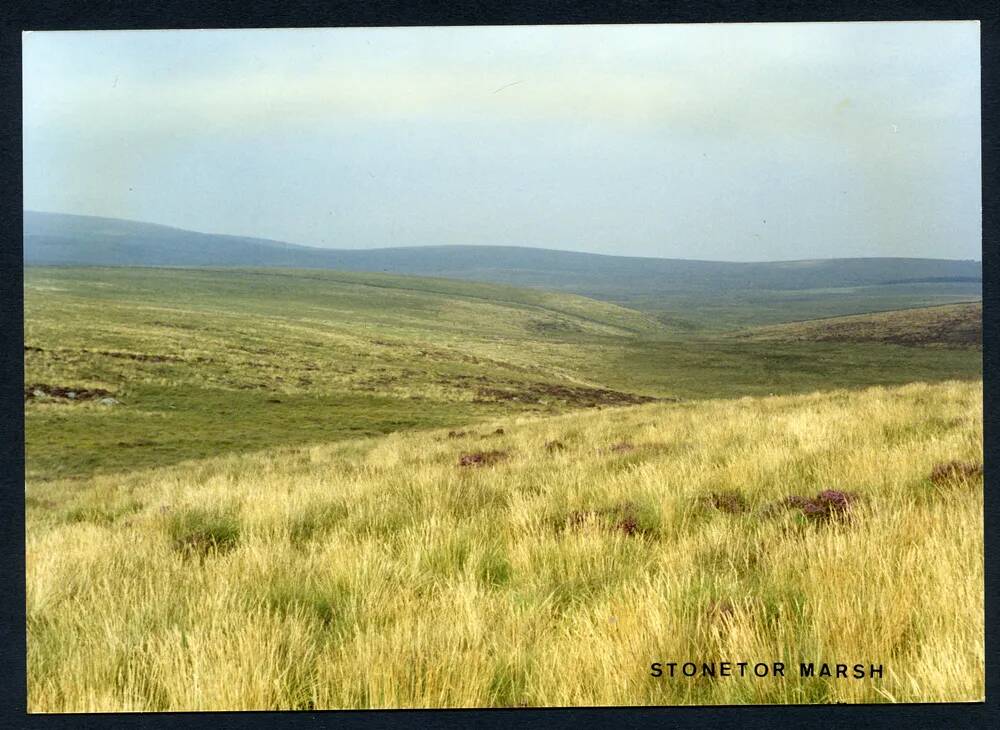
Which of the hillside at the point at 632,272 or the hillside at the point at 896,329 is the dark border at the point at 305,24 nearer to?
the hillside at the point at 896,329


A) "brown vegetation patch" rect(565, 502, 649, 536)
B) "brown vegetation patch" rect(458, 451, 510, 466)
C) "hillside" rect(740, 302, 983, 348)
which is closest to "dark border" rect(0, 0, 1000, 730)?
"brown vegetation patch" rect(565, 502, 649, 536)

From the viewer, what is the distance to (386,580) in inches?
176

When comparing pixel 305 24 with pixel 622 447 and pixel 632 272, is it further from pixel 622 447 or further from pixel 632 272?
pixel 632 272

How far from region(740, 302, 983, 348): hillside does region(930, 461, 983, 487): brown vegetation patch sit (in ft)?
183

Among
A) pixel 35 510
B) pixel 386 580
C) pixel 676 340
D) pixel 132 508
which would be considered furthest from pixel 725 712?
pixel 676 340

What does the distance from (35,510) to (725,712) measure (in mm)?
6956

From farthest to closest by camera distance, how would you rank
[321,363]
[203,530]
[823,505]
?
[321,363] → [203,530] → [823,505]

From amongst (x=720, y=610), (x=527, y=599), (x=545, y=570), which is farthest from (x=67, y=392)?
(x=720, y=610)

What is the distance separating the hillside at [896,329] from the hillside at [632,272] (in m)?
7.78

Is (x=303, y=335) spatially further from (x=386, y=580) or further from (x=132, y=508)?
(x=386, y=580)

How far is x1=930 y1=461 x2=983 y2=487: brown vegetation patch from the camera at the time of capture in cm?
533

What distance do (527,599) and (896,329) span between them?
68.1 m

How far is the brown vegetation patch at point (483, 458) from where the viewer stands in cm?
838

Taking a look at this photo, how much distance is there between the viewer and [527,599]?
4.21m
